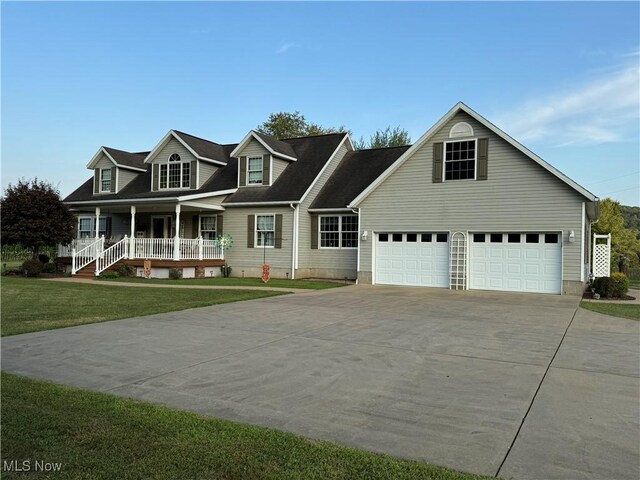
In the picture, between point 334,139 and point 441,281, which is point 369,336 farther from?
point 334,139

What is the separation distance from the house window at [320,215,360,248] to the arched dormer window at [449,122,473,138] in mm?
5677

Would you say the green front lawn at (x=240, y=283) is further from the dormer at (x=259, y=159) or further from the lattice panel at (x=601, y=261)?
the lattice panel at (x=601, y=261)

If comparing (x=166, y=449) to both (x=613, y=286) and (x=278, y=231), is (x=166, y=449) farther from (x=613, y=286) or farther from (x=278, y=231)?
(x=278, y=231)

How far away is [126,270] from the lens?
2233cm

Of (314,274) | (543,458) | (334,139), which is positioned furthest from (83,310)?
(334,139)

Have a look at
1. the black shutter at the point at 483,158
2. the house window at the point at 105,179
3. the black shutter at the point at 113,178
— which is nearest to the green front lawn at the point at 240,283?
the black shutter at the point at 483,158

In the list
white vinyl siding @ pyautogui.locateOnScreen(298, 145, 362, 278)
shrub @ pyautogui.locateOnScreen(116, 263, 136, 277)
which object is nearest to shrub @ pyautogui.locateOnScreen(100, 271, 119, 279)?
shrub @ pyautogui.locateOnScreen(116, 263, 136, 277)

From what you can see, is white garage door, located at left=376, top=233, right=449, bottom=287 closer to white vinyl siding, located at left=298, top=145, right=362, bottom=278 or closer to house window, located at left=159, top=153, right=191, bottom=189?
white vinyl siding, located at left=298, top=145, right=362, bottom=278

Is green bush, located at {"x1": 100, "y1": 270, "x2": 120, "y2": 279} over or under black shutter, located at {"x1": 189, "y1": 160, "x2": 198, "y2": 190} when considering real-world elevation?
under

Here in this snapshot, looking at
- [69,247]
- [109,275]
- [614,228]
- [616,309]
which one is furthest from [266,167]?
[614,228]

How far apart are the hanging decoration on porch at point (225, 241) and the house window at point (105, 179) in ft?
28.9

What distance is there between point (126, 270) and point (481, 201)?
15816 mm

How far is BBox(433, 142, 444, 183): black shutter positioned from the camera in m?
18.9

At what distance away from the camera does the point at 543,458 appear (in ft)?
12.7
